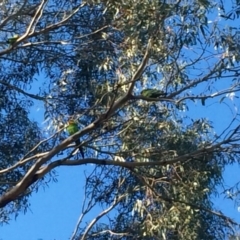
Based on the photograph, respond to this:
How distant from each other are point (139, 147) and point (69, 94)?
3.11ft

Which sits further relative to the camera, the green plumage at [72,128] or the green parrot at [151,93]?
the green plumage at [72,128]

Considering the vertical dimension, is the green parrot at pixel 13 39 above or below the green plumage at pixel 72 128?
above

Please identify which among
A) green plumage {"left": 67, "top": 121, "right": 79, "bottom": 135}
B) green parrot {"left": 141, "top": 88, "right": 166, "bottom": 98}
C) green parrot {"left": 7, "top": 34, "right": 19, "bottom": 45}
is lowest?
green plumage {"left": 67, "top": 121, "right": 79, "bottom": 135}

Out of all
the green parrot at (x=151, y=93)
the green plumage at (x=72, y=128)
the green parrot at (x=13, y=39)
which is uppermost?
the green parrot at (x=13, y=39)

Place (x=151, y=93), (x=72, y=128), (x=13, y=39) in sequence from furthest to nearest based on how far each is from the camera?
(x=13, y=39) → (x=72, y=128) → (x=151, y=93)

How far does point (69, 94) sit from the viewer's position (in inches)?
341

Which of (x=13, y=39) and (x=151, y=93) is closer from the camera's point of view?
(x=151, y=93)

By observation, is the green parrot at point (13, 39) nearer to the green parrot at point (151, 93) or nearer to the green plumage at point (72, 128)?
the green plumage at point (72, 128)

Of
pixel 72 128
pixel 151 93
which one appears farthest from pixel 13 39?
pixel 151 93

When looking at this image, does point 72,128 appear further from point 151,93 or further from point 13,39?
point 13,39

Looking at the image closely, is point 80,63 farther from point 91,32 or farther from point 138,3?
point 138,3

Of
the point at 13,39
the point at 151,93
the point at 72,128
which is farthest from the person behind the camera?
the point at 13,39

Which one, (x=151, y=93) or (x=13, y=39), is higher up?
(x=13, y=39)

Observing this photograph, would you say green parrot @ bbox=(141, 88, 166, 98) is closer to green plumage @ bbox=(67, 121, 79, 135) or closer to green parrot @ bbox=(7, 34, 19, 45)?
green plumage @ bbox=(67, 121, 79, 135)
